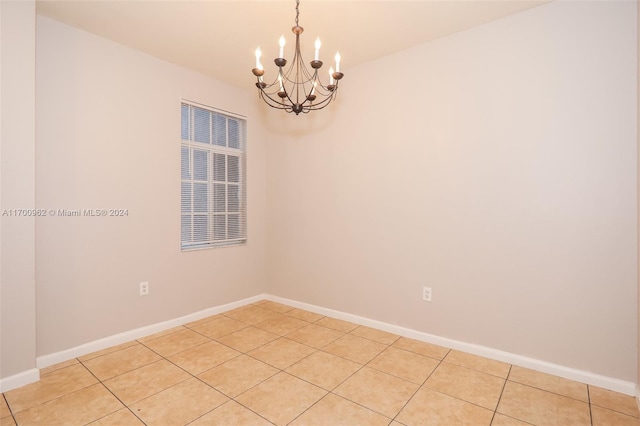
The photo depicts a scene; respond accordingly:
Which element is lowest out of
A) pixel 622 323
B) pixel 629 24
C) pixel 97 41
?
pixel 622 323

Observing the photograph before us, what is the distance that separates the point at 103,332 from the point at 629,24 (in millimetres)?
4403

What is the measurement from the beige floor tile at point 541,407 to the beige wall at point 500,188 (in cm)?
36

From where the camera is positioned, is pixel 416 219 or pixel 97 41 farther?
pixel 416 219

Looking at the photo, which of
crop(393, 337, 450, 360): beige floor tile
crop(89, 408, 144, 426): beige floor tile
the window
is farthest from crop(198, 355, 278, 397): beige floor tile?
the window

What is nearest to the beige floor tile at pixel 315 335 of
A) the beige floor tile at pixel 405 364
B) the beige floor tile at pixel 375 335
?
the beige floor tile at pixel 375 335

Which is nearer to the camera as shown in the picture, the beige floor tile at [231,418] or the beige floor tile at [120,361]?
the beige floor tile at [231,418]

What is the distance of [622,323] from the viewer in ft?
6.61

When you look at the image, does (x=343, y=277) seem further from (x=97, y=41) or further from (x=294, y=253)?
(x=97, y=41)

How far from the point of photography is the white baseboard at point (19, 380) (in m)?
2.00

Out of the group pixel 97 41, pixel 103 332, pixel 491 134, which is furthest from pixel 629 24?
pixel 103 332

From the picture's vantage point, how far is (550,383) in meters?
2.12

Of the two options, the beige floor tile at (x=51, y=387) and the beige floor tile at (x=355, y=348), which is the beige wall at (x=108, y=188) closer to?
the beige floor tile at (x=51, y=387)

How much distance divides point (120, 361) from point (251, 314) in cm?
131

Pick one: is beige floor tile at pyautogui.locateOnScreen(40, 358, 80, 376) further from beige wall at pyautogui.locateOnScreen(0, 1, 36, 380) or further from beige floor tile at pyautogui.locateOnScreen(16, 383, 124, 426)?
beige floor tile at pyautogui.locateOnScreen(16, 383, 124, 426)
